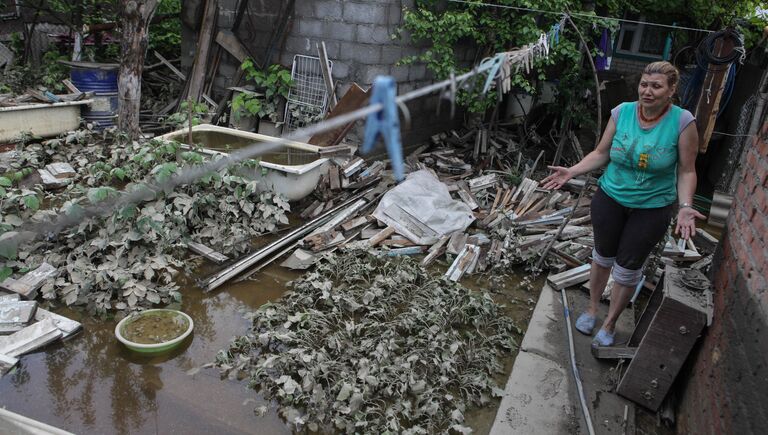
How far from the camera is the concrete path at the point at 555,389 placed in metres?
3.11

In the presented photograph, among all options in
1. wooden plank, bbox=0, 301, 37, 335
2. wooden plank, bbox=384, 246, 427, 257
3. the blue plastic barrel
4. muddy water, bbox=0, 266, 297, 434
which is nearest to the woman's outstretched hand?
wooden plank, bbox=384, 246, 427, 257

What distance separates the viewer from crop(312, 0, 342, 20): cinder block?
7.02 meters

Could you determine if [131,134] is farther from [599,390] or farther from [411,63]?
[599,390]

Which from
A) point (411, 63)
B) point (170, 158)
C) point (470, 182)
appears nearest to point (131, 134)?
point (170, 158)

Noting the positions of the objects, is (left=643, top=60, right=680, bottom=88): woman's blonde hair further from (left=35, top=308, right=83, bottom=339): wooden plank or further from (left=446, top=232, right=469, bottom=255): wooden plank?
(left=35, top=308, right=83, bottom=339): wooden plank

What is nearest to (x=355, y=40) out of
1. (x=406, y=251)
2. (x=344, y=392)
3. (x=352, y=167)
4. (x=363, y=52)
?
(x=363, y=52)

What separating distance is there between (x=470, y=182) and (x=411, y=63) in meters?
2.04

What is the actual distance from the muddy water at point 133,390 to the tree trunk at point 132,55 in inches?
148

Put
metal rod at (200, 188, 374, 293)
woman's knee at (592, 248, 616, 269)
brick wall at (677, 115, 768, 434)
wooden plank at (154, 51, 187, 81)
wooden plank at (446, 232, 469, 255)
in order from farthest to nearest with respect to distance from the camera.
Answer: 1. wooden plank at (154, 51, 187, 81)
2. wooden plank at (446, 232, 469, 255)
3. metal rod at (200, 188, 374, 293)
4. woman's knee at (592, 248, 616, 269)
5. brick wall at (677, 115, 768, 434)

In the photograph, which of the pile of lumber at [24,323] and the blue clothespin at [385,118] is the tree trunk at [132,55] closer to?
the pile of lumber at [24,323]

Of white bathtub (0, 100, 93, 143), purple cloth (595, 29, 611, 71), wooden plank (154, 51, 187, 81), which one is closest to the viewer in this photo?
white bathtub (0, 100, 93, 143)

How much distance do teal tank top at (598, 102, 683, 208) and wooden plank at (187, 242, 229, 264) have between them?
3.44m

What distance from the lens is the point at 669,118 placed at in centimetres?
301

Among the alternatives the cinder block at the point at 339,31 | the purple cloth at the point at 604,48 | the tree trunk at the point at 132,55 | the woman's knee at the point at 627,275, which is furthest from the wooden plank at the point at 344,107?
the purple cloth at the point at 604,48
